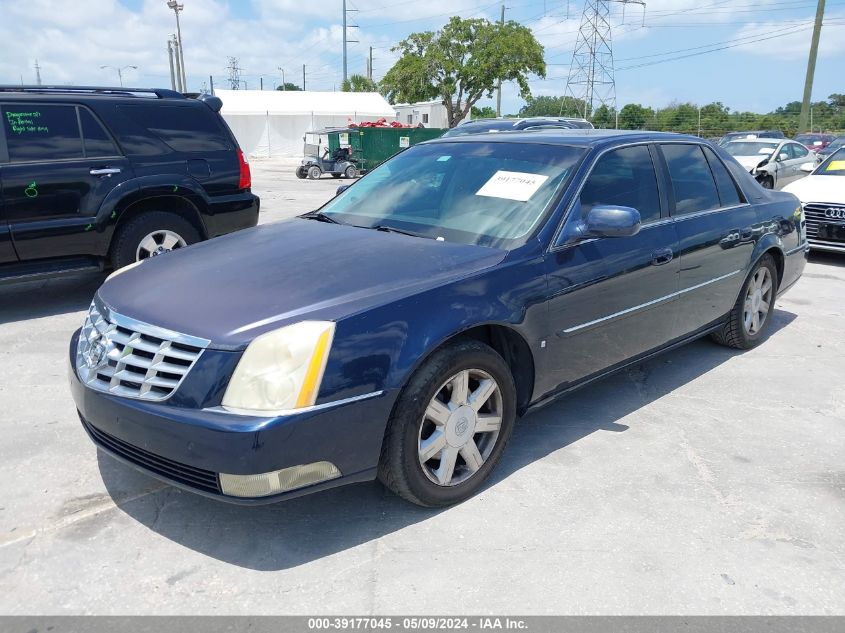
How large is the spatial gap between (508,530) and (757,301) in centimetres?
343

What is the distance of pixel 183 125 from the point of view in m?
6.71

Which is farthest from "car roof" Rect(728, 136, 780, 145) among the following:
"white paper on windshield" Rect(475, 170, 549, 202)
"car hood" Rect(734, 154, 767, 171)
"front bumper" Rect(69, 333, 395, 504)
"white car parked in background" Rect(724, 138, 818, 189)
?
"front bumper" Rect(69, 333, 395, 504)

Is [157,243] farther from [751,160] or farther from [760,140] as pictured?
[760,140]

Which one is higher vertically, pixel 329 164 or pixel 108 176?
pixel 108 176

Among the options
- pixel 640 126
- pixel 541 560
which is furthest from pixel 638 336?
pixel 640 126

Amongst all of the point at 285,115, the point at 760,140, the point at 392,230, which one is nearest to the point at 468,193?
the point at 392,230

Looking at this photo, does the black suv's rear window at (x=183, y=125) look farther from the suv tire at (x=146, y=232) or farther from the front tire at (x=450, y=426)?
the front tire at (x=450, y=426)

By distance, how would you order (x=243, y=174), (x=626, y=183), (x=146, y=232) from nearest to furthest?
(x=626, y=183)
(x=146, y=232)
(x=243, y=174)

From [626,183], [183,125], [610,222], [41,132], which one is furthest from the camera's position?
[183,125]

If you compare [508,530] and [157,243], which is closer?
[508,530]

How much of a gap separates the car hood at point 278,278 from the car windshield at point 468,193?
7.1 inches

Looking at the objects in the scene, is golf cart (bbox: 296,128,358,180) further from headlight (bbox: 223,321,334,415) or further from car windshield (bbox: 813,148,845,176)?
headlight (bbox: 223,321,334,415)

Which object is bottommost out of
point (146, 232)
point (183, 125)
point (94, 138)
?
point (146, 232)

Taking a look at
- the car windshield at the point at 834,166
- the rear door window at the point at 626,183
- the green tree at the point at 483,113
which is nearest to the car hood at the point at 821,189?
the car windshield at the point at 834,166
